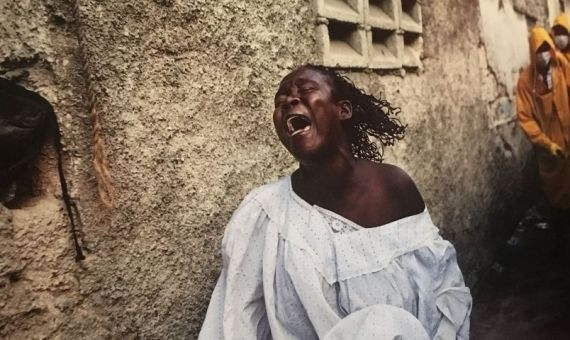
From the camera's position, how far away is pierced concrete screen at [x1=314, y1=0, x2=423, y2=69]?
6.88 feet

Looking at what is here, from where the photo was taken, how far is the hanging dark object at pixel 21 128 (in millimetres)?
1097

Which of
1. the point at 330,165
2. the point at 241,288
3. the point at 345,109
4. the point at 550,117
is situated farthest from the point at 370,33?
the point at 550,117

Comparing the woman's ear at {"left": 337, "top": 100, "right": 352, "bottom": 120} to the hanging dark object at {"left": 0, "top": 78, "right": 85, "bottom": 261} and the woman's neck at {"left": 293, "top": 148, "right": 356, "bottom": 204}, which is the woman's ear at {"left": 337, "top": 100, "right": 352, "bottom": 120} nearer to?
the woman's neck at {"left": 293, "top": 148, "right": 356, "bottom": 204}

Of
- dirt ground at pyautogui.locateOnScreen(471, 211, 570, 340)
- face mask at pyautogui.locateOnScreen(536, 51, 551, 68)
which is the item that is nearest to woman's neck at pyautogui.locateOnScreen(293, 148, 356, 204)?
dirt ground at pyautogui.locateOnScreen(471, 211, 570, 340)

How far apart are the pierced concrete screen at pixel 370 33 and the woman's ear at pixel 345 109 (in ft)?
2.19

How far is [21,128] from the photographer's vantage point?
1.12 metres

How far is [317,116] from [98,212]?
64 cm

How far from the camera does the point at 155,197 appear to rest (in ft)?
4.56

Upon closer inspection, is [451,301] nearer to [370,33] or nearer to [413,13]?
[370,33]

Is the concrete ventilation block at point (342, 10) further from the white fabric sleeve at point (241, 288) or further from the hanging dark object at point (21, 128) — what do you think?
the hanging dark object at point (21, 128)

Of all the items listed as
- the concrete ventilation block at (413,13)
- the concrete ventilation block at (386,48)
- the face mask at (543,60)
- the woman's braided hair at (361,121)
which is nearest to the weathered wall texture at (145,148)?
the woman's braided hair at (361,121)

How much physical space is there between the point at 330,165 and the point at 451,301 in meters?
0.52

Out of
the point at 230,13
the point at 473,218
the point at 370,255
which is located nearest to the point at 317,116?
the point at 370,255

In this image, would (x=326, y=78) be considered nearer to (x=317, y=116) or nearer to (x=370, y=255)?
(x=317, y=116)
